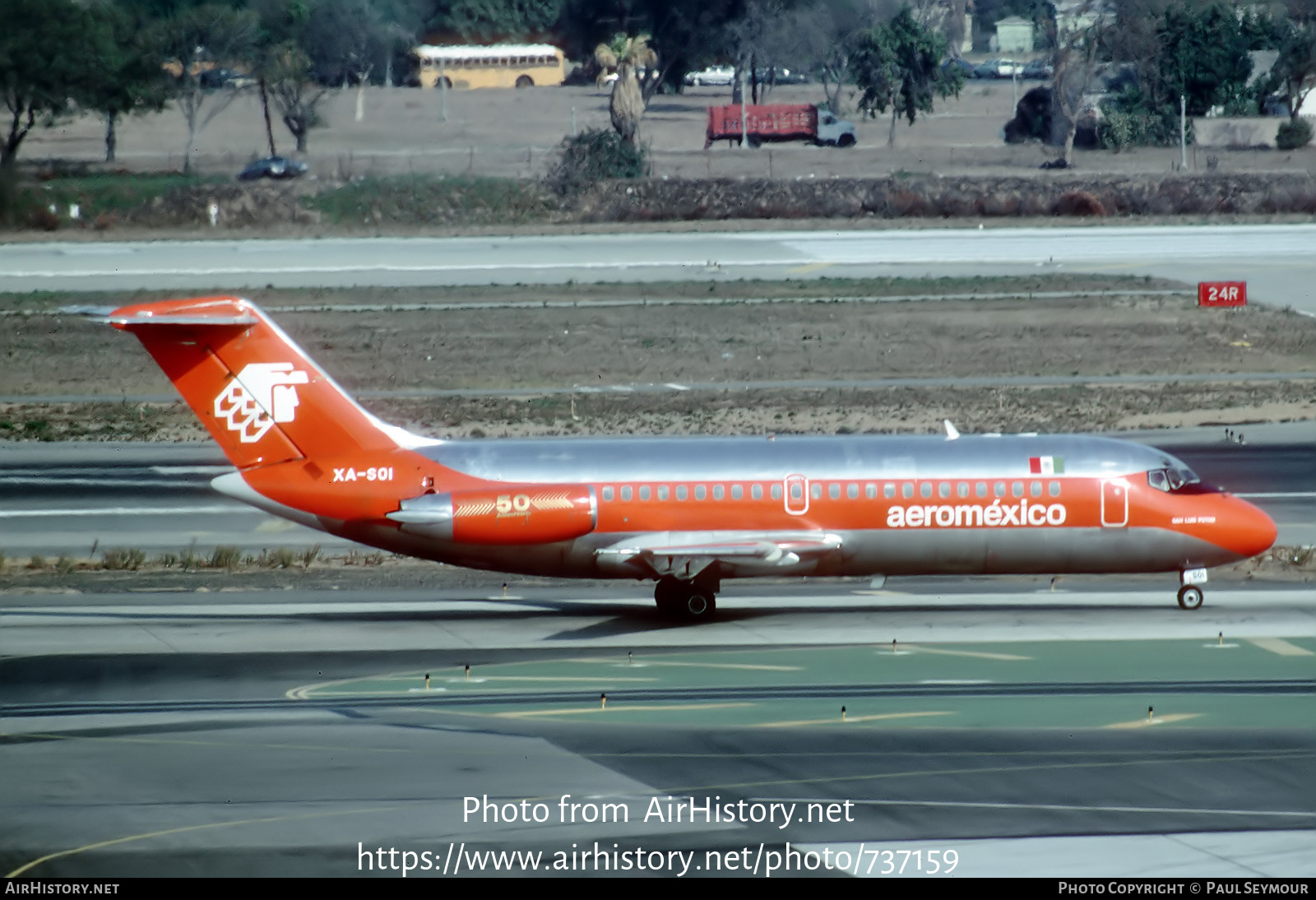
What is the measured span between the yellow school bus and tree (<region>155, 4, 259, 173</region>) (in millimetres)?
30259

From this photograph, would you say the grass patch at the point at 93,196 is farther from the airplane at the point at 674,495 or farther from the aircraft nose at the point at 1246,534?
the aircraft nose at the point at 1246,534

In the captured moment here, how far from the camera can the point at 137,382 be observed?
200ft

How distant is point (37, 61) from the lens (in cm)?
7869

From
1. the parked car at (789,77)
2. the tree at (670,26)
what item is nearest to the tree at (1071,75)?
the tree at (670,26)

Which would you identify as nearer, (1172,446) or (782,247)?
(1172,446)

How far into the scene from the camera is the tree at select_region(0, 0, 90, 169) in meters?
75.4

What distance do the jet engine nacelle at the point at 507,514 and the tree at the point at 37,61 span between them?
166 feet

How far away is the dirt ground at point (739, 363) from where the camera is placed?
53188 mm

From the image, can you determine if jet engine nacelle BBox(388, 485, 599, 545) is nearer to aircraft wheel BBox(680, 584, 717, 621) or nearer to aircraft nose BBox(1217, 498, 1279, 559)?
aircraft wheel BBox(680, 584, 717, 621)

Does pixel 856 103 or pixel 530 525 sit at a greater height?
pixel 856 103

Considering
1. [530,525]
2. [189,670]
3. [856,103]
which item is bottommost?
[189,670]
